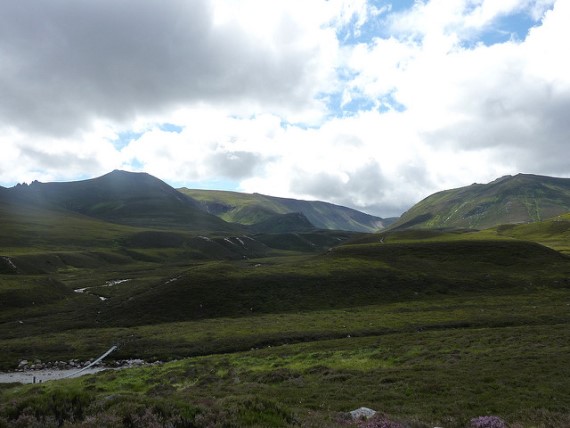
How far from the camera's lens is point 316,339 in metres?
51.7

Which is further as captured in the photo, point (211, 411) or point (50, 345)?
point (50, 345)

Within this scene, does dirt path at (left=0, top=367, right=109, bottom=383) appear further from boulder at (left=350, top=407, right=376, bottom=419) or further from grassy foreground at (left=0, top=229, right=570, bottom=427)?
boulder at (left=350, top=407, right=376, bottom=419)

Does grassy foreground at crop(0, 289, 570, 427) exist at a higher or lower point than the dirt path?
higher

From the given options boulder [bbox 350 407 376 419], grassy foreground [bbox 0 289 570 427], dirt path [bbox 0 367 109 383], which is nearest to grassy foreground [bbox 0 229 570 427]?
grassy foreground [bbox 0 289 570 427]

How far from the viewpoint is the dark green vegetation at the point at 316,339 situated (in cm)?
1805

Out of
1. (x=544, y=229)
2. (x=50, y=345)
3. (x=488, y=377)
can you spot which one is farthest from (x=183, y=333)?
(x=544, y=229)

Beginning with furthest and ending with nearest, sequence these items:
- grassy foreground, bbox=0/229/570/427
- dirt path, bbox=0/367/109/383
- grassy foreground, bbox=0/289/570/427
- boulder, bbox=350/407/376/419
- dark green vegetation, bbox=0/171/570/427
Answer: dirt path, bbox=0/367/109/383 < boulder, bbox=350/407/376/419 < dark green vegetation, bbox=0/171/570/427 < grassy foreground, bbox=0/229/570/427 < grassy foreground, bbox=0/289/570/427

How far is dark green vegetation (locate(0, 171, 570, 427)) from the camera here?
59.2ft

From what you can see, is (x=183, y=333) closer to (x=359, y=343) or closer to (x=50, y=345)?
(x=50, y=345)

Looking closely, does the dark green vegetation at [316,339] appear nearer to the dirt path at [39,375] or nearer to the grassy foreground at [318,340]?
the grassy foreground at [318,340]

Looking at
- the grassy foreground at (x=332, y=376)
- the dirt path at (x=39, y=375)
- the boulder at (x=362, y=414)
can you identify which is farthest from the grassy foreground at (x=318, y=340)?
the dirt path at (x=39, y=375)

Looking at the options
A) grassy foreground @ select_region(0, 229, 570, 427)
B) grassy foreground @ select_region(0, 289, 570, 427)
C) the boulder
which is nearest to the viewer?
grassy foreground @ select_region(0, 289, 570, 427)

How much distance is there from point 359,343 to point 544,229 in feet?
612

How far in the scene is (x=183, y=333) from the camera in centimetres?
5794
